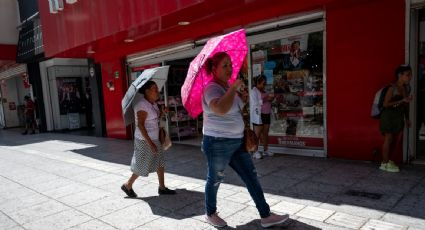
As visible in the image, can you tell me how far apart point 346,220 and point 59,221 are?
10.8 feet

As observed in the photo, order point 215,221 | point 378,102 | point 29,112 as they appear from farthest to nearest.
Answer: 1. point 29,112
2. point 378,102
3. point 215,221

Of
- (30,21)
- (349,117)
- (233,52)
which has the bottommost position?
(349,117)

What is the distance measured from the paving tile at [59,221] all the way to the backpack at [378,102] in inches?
168

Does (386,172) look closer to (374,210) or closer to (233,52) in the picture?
(374,210)

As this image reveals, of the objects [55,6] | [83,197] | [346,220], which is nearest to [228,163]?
[346,220]

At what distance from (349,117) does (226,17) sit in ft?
9.93

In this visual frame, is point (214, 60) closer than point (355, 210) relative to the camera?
Yes

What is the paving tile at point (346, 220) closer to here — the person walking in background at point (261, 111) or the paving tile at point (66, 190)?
the person walking in background at point (261, 111)

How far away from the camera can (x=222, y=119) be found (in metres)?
3.12

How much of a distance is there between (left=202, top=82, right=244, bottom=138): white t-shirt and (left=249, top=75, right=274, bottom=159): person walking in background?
119 inches

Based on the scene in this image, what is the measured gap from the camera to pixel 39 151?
9656 millimetres

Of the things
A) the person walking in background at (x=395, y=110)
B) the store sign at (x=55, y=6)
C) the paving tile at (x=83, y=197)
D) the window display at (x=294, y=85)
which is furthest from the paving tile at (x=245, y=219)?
the store sign at (x=55, y=6)

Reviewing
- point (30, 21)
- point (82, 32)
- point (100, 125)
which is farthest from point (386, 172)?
point (30, 21)

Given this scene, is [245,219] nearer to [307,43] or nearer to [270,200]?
[270,200]
